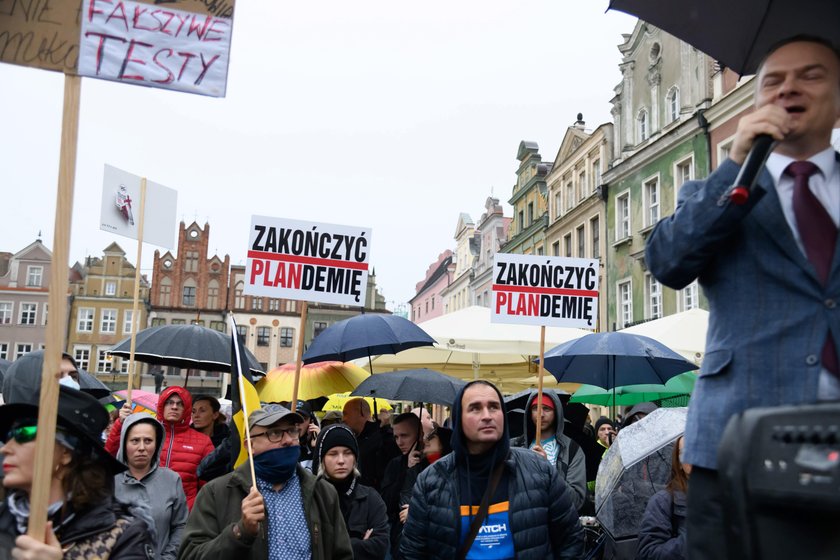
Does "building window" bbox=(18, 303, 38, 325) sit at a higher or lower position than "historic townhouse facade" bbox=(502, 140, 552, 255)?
lower

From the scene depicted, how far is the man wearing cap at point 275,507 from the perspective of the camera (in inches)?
168

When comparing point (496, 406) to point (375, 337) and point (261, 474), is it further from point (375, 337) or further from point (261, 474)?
point (375, 337)

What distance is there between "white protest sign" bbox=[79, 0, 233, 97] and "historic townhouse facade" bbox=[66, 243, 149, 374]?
6804 cm

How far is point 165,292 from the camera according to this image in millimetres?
72375

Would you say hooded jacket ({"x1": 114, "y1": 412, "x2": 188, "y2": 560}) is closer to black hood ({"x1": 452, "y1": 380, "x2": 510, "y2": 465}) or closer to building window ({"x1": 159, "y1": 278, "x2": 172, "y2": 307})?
black hood ({"x1": 452, "y1": 380, "x2": 510, "y2": 465})

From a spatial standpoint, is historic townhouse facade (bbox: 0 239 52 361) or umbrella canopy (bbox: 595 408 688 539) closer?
umbrella canopy (bbox: 595 408 688 539)

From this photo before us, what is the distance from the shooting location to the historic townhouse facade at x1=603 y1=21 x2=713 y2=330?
26.6 meters

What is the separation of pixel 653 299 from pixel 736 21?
27809 millimetres

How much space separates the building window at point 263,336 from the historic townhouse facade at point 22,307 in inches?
688

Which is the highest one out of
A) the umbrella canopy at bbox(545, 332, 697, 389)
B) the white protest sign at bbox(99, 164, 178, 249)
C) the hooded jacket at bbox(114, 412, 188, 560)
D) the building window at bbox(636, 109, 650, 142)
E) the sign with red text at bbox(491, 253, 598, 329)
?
the building window at bbox(636, 109, 650, 142)

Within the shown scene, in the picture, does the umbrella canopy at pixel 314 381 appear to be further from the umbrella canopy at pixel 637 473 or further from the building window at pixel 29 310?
the building window at pixel 29 310

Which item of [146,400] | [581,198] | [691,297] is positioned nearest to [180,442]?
[146,400]

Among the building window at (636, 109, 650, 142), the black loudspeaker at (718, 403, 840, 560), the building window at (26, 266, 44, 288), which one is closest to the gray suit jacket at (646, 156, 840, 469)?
the black loudspeaker at (718, 403, 840, 560)

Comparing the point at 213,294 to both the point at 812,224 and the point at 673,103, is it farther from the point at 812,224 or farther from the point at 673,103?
the point at 812,224
